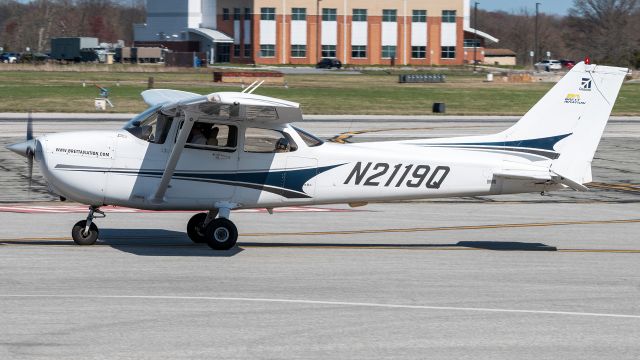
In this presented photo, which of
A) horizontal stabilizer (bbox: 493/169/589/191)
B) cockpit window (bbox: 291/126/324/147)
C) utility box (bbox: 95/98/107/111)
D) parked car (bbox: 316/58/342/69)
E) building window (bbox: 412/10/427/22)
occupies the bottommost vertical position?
horizontal stabilizer (bbox: 493/169/589/191)

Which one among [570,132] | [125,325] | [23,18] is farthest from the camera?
[23,18]

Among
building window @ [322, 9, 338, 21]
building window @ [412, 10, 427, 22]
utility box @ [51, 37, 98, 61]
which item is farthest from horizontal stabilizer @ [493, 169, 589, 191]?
building window @ [412, 10, 427, 22]

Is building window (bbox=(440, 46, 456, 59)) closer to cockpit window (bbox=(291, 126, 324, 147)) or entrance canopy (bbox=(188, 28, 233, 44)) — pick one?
entrance canopy (bbox=(188, 28, 233, 44))

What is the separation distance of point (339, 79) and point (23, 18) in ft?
309

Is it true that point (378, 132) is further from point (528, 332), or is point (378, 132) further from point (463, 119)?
point (528, 332)

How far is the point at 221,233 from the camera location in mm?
14672

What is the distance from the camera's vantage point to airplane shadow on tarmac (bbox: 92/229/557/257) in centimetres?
1474

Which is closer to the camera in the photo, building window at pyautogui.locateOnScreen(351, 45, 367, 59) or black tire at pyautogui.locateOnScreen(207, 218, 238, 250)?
black tire at pyautogui.locateOnScreen(207, 218, 238, 250)

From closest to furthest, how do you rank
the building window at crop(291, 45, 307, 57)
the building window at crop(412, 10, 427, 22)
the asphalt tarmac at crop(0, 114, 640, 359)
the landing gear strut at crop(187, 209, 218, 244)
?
the asphalt tarmac at crop(0, 114, 640, 359)
the landing gear strut at crop(187, 209, 218, 244)
the building window at crop(291, 45, 307, 57)
the building window at crop(412, 10, 427, 22)

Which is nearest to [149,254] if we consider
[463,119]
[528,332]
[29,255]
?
[29,255]

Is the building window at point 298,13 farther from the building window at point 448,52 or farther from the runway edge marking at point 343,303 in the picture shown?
the runway edge marking at point 343,303

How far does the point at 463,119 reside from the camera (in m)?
48.1

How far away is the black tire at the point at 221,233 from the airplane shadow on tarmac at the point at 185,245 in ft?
0.42

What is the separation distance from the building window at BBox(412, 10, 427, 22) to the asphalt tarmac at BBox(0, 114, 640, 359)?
114 metres
